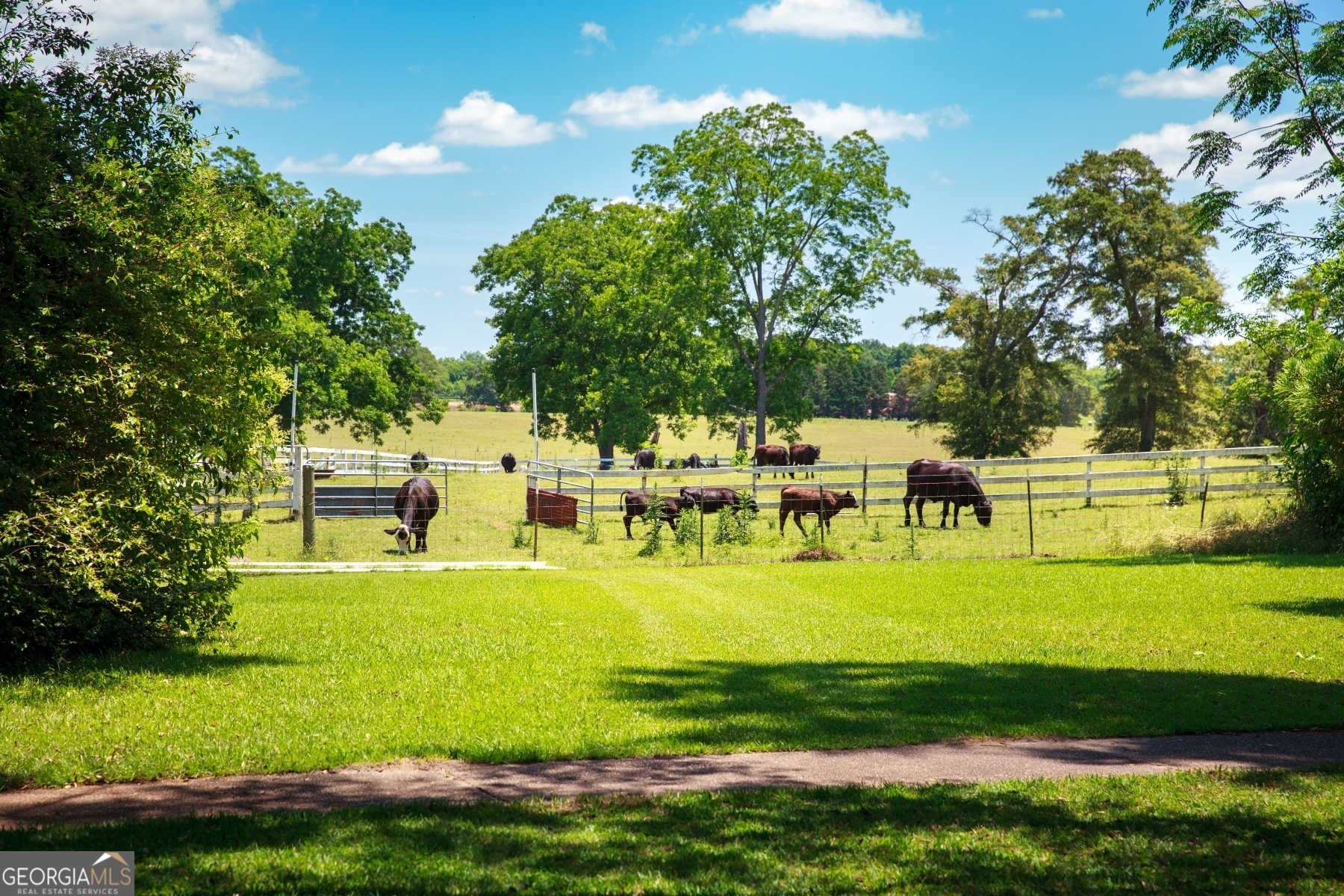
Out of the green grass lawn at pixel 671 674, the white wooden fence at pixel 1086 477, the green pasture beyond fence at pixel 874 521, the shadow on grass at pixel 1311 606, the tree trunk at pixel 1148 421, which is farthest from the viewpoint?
the tree trunk at pixel 1148 421

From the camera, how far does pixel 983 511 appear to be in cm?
2459

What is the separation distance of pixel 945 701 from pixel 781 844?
3.63m

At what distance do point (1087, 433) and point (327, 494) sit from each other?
92.0 metres

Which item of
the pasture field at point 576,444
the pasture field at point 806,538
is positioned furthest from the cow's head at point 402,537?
the pasture field at point 576,444

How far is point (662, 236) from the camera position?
4694 cm

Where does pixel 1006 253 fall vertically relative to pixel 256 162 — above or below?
Result: below

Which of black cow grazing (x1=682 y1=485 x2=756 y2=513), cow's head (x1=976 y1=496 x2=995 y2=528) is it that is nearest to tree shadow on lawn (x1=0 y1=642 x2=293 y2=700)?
black cow grazing (x1=682 y1=485 x2=756 y2=513)

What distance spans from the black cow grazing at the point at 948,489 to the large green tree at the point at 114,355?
56.8 ft

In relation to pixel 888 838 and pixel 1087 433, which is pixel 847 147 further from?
pixel 1087 433

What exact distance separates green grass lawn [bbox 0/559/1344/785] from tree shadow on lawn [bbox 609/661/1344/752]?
0.03 metres

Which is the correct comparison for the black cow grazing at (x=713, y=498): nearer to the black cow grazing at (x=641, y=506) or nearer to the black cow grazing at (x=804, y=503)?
the black cow grazing at (x=641, y=506)

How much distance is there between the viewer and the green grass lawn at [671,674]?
7051mm

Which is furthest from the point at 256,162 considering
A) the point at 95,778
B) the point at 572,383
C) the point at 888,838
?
the point at 888,838

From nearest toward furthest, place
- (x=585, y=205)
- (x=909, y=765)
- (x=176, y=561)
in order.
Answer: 1. (x=909, y=765)
2. (x=176, y=561)
3. (x=585, y=205)
